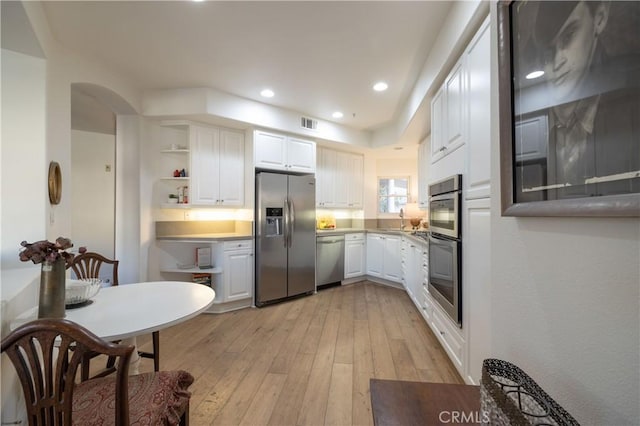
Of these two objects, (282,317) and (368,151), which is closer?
(282,317)

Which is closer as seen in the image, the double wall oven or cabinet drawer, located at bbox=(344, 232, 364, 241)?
the double wall oven

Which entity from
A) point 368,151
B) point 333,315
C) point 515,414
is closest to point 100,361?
point 333,315

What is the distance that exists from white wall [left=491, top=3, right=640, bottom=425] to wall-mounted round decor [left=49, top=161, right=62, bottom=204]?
288 centimetres

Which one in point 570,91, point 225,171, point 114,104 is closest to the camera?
point 570,91

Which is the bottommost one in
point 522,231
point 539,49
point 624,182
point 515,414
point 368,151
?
point 515,414

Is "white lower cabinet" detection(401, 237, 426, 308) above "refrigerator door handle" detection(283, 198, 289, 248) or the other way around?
the other way around

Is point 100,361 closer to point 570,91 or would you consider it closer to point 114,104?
point 114,104

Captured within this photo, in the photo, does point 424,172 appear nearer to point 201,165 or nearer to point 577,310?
point 201,165

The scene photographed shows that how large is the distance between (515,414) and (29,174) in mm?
2923

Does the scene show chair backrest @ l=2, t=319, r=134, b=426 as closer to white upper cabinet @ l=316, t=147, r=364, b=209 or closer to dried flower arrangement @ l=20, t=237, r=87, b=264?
dried flower arrangement @ l=20, t=237, r=87, b=264

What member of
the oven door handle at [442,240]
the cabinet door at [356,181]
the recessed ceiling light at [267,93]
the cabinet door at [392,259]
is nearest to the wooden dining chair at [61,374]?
the oven door handle at [442,240]

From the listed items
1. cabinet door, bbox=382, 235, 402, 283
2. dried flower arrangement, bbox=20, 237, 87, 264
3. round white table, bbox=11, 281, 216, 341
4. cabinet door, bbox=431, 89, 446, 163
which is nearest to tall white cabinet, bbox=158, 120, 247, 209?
round white table, bbox=11, 281, 216, 341

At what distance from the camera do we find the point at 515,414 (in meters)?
0.49

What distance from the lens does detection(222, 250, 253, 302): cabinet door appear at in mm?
3510
